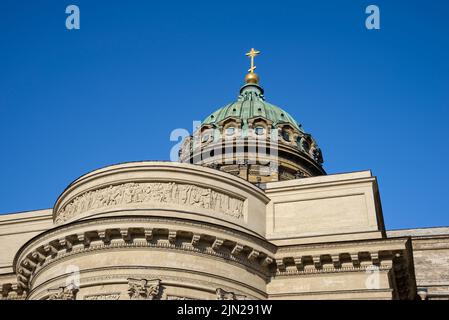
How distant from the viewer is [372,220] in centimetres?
2212

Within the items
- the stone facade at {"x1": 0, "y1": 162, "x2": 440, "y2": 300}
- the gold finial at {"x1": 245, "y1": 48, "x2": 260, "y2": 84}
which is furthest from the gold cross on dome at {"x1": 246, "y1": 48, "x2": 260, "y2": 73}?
the stone facade at {"x1": 0, "y1": 162, "x2": 440, "y2": 300}

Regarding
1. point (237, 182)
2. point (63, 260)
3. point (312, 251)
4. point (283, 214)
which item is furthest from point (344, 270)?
point (63, 260)

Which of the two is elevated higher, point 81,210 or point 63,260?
point 81,210

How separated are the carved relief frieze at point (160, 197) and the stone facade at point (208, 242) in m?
0.04

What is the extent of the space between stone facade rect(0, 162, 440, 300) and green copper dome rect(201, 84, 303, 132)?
48.6ft

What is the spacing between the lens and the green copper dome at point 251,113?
127 ft

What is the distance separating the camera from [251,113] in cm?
3934

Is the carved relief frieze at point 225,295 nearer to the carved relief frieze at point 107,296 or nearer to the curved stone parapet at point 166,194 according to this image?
the curved stone parapet at point 166,194

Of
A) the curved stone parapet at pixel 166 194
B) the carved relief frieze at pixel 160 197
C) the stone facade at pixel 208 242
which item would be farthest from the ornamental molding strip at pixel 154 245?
the carved relief frieze at pixel 160 197

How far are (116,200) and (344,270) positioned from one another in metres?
8.47
